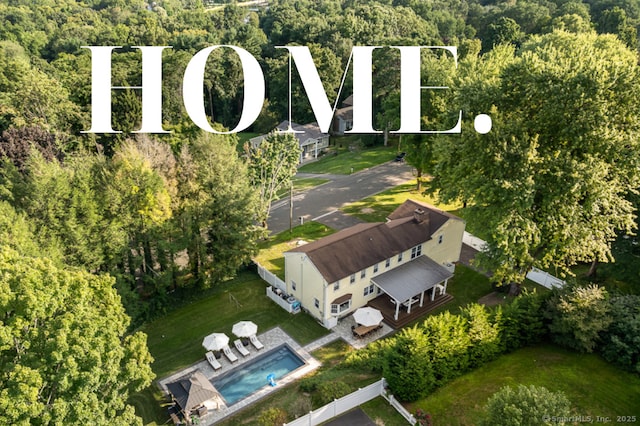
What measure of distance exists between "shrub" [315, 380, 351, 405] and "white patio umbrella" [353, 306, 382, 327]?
5994 millimetres

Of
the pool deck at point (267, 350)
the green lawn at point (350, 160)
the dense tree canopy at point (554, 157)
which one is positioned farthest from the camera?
the green lawn at point (350, 160)

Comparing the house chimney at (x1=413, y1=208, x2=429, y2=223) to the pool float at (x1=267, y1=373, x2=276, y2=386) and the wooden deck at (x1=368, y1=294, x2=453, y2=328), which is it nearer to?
the wooden deck at (x1=368, y1=294, x2=453, y2=328)

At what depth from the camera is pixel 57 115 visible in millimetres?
56000

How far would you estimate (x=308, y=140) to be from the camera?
67.4 metres

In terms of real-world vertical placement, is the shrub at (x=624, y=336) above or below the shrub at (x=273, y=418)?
above

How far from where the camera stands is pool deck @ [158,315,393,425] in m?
26.0

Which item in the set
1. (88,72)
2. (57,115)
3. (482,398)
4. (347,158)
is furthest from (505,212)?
(88,72)

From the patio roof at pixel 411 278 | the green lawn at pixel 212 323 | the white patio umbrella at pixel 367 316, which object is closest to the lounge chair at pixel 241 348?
the green lawn at pixel 212 323

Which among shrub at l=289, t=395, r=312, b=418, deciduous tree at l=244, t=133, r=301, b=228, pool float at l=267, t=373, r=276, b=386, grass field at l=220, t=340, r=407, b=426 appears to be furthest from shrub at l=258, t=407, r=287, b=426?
deciduous tree at l=244, t=133, r=301, b=228

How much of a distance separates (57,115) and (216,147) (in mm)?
30194

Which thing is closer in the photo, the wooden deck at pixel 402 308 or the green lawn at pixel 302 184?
the wooden deck at pixel 402 308

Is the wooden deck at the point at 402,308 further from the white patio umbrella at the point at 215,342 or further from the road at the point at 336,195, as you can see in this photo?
the road at the point at 336,195

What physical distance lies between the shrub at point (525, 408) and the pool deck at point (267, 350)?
11962mm

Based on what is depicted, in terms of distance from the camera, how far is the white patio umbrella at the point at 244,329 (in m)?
30.5
